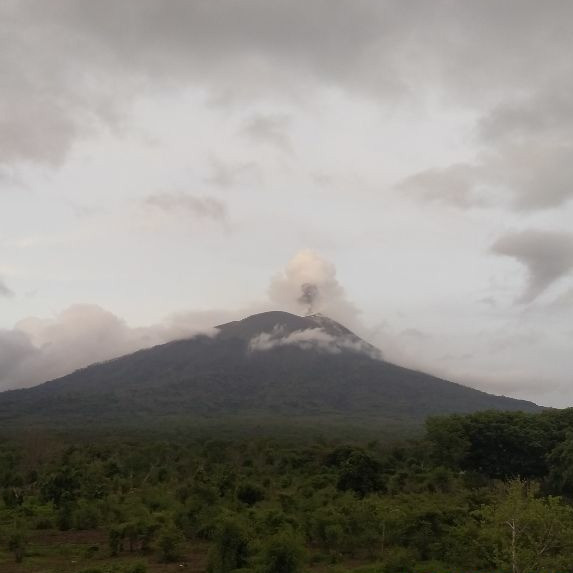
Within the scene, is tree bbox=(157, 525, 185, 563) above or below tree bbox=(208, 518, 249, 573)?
below

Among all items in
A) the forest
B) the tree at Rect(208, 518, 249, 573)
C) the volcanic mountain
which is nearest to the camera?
the forest

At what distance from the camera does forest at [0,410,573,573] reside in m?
20.1

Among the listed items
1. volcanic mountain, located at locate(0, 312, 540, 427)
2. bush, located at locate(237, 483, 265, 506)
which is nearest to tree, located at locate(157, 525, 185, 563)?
bush, located at locate(237, 483, 265, 506)

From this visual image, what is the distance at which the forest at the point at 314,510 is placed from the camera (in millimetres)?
20141

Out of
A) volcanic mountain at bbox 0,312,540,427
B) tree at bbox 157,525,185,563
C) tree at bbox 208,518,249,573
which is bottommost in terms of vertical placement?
tree at bbox 157,525,185,563

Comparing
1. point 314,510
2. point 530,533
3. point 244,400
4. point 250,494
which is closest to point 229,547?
point 314,510

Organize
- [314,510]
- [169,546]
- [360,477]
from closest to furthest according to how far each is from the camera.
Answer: [169,546] → [314,510] → [360,477]

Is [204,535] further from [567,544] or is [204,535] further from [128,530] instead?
[567,544]

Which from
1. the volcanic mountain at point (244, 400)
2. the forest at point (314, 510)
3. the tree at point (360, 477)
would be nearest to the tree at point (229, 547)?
the forest at point (314, 510)

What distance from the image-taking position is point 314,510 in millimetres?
31641

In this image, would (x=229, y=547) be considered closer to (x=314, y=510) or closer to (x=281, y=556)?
(x=281, y=556)

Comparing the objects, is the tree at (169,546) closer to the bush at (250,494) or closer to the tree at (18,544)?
the tree at (18,544)

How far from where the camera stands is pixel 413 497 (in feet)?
104

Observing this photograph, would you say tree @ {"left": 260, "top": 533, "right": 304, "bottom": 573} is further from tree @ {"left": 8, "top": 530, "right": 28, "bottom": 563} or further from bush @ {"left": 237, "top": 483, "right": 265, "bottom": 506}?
bush @ {"left": 237, "top": 483, "right": 265, "bottom": 506}
